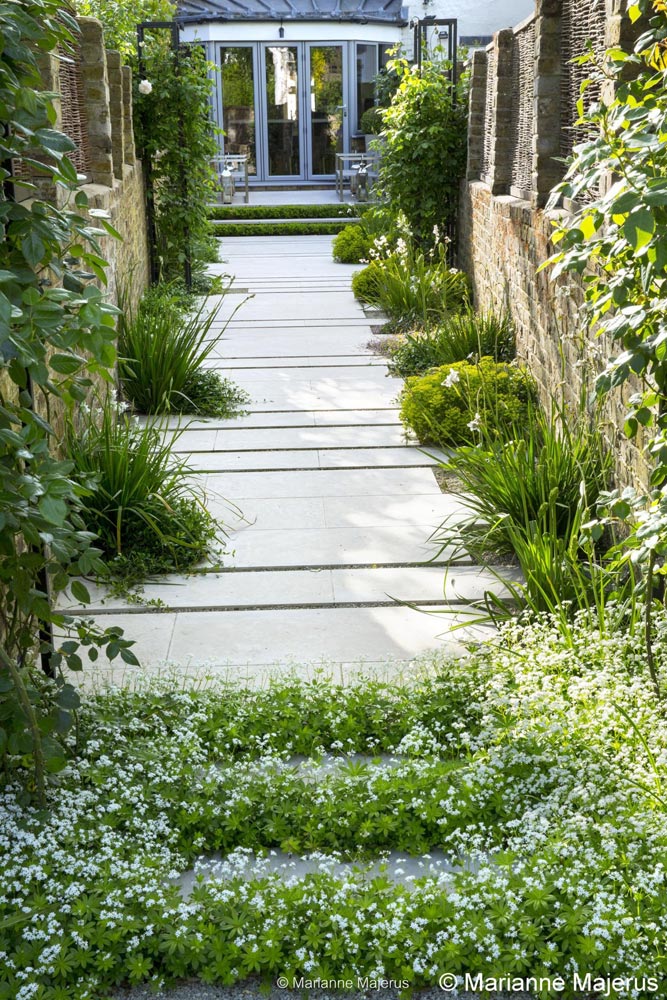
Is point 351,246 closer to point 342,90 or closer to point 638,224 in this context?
point 342,90

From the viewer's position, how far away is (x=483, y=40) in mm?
20625

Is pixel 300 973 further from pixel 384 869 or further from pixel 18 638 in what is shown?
pixel 18 638

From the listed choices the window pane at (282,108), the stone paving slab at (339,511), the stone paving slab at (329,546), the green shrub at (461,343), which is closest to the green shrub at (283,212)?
the window pane at (282,108)

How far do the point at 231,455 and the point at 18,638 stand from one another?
3043 millimetres

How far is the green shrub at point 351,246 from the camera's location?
43.7 feet

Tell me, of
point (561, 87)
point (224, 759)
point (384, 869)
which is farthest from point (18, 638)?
point (561, 87)

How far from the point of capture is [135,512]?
4609mm

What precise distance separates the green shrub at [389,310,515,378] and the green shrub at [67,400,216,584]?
268 centimetres

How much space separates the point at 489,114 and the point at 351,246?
4.65 meters

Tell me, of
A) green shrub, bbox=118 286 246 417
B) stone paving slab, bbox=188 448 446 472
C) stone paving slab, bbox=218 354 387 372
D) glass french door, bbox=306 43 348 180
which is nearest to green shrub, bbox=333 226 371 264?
stone paving slab, bbox=218 354 387 372

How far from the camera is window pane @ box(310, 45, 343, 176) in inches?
877

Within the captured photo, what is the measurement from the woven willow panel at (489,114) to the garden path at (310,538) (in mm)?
1891

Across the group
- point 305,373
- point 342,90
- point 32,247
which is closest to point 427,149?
point 305,373

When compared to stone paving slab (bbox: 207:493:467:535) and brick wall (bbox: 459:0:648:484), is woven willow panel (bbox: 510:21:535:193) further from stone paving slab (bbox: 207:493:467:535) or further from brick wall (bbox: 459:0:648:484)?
stone paving slab (bbox: 207:493:467:535)
